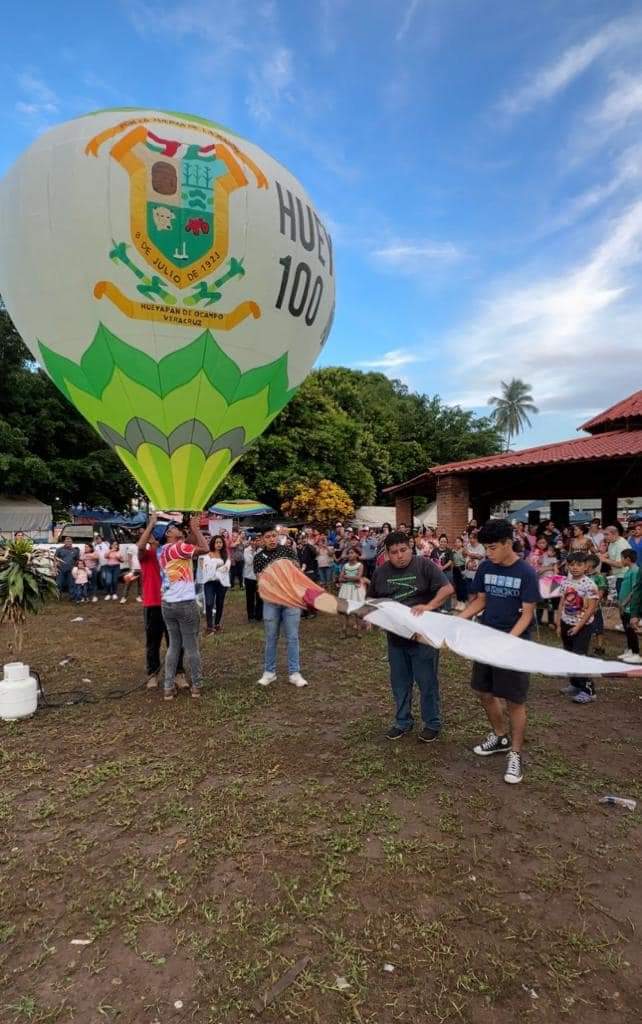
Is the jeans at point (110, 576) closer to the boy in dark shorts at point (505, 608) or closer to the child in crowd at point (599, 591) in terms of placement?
the child in crowd at point (599, 591)

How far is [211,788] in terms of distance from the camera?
4.14 metres

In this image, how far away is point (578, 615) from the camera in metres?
6.22

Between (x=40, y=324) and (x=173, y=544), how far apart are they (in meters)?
3.24

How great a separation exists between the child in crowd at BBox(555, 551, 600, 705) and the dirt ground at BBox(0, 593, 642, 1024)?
17.1 inches

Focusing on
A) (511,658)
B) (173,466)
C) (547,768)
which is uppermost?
(173,466)

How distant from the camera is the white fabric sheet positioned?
3951 mm

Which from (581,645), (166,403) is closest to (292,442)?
(166,403)

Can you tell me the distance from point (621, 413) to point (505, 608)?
52.1ft

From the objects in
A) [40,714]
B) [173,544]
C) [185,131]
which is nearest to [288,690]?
[173,544]

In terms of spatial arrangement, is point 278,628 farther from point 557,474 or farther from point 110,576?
point 557,474

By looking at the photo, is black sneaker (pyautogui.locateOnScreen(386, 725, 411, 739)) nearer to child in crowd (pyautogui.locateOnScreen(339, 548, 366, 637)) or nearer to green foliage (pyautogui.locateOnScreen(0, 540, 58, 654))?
green foliage (pyautogui.locateOnScreen(0, 540, 58, 654))

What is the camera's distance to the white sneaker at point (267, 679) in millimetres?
6562

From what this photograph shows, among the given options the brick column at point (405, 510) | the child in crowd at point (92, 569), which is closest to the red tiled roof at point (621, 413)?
the brick column at point (405, 510)

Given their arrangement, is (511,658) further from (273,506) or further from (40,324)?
(273,506)
